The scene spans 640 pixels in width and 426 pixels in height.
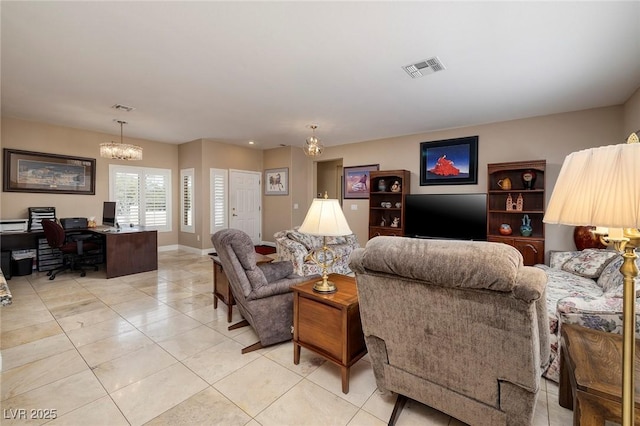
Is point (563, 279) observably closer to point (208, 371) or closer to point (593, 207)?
point (593, 207)

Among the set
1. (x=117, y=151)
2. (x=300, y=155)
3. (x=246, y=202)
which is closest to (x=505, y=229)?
(x=300, y=155)

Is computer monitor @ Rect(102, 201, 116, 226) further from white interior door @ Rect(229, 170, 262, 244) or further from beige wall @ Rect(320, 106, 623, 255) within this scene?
beige wall @ Rect(320, 106, 623, 255)

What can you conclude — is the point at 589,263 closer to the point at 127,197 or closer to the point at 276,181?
the point at 276,181

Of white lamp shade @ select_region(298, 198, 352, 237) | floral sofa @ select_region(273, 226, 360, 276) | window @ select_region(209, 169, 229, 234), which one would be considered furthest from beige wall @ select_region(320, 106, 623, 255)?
white lamp shade @ select_region(298, 198, 352, 237)

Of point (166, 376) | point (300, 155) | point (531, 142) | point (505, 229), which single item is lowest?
point (166, 376)

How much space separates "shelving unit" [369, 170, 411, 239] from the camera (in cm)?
549

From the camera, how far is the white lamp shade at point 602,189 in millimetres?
788

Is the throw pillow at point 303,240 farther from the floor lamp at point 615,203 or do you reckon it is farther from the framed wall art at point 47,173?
the framed wall art at point 47,173

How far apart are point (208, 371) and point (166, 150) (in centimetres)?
617

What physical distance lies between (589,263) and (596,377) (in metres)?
2.76

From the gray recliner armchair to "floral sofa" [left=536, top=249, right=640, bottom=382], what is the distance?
6.41ft

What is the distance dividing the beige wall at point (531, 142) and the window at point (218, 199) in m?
3.80

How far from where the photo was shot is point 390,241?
1406 mm

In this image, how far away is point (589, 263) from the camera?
3.09 metres
